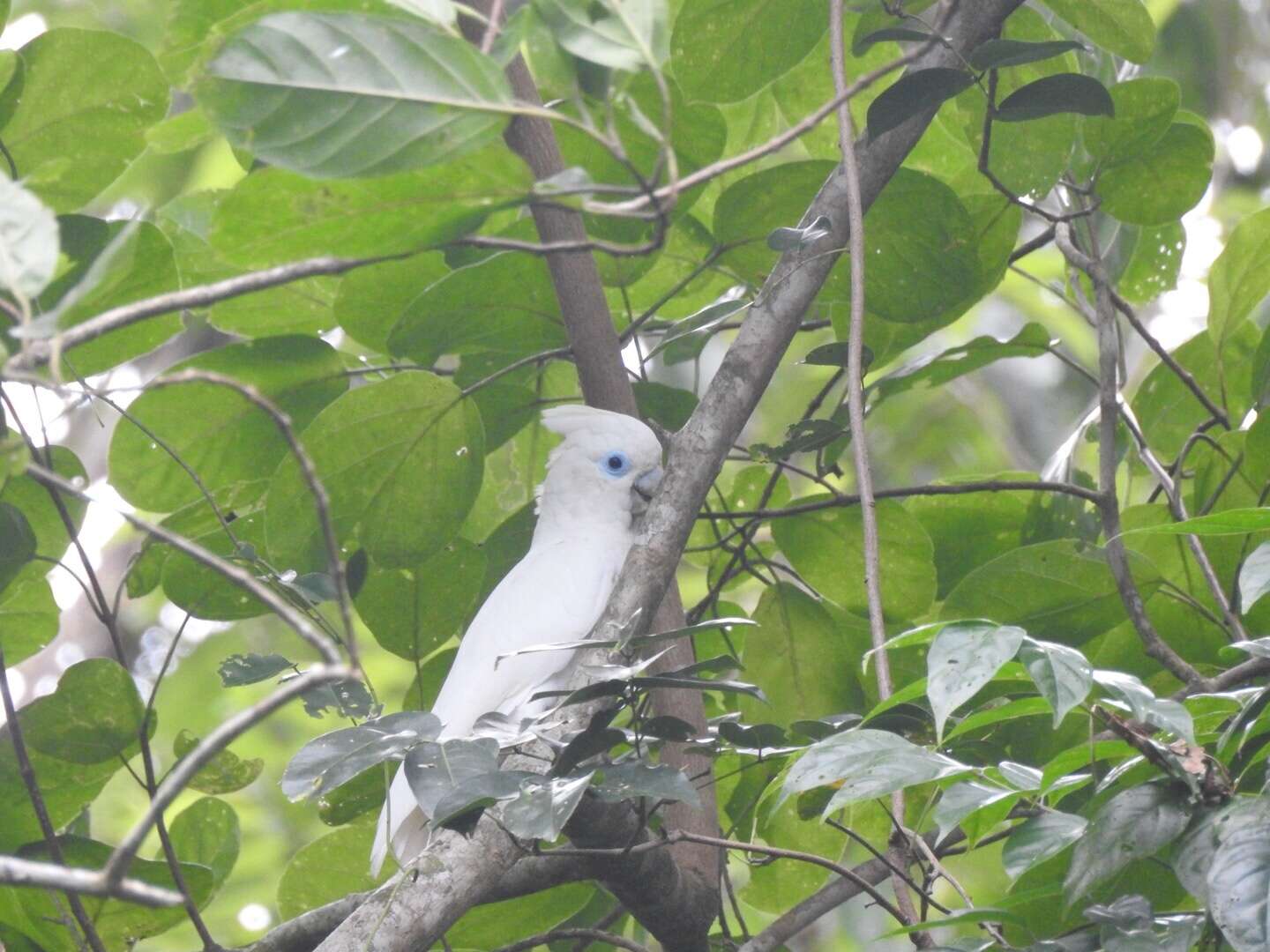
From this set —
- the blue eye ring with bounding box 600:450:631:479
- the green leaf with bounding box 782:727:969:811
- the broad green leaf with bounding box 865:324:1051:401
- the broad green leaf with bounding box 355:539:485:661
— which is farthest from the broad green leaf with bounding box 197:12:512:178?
the blue eye ring with bounding box 600:450:631:479

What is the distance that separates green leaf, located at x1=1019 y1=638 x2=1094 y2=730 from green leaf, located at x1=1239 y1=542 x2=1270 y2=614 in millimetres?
274

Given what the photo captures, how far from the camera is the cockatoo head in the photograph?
2434mm

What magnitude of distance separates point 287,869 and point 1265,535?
171cm

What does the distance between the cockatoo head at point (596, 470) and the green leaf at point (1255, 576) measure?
120 centimetres

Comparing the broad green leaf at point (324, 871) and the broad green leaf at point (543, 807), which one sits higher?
the broad green leaf at point (543, 807)

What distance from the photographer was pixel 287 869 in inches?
87.5

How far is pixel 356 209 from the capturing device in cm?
112

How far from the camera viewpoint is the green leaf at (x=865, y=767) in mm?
1153

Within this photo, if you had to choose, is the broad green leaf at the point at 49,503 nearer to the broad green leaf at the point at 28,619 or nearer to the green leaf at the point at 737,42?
the broad green leaf at the point at 28,619

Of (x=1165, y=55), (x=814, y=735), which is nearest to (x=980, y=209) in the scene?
(x=814, y=735)

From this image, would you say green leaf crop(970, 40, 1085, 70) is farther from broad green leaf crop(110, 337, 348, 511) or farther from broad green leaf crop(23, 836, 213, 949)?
broad green leaf crop(23, 836, 213, 949)

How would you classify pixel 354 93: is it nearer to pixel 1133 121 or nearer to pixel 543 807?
pixel 543 807

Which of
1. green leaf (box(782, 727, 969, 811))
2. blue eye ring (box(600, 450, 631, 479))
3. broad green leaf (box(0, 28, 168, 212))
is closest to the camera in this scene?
green leaf (box(782, 727, 969, 811))

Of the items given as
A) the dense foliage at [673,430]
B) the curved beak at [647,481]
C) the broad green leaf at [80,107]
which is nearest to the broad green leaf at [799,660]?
the dense foliage at [673,430]
